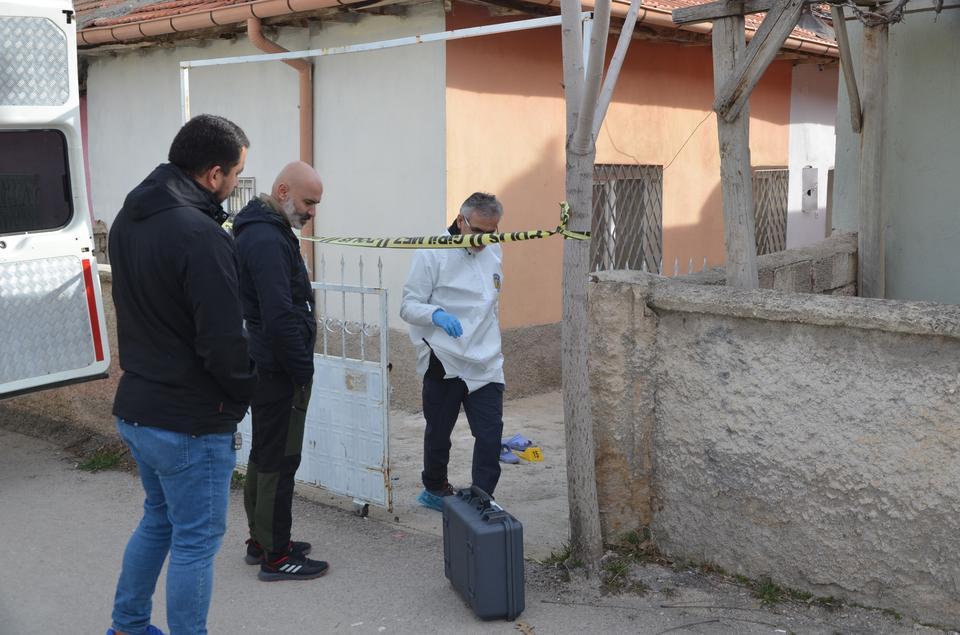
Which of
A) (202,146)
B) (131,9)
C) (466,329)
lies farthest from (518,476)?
(131,9)

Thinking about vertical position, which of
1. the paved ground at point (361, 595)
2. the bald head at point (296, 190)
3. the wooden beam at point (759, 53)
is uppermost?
the wooden beam at point (759, 53)

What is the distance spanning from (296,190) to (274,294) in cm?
47

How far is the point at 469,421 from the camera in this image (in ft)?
16.6

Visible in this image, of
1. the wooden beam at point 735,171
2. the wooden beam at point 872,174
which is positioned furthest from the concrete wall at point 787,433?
the wooden beam at point 872,174

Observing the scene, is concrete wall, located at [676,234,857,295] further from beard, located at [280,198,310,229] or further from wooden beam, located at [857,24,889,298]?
beard, located at [280,198,310,229]

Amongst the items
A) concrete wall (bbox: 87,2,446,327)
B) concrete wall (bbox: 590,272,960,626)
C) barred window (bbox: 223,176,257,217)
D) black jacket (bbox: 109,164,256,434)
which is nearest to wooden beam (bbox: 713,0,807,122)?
concrete wall (bbox: 590,272,960,626)

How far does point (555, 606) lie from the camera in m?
4.12

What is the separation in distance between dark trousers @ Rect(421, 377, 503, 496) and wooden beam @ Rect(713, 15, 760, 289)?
4.26 ft

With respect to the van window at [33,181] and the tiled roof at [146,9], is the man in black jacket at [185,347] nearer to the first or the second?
the van window at [33,181]

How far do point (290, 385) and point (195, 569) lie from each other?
1.20m

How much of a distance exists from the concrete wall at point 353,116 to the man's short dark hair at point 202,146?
4145mm

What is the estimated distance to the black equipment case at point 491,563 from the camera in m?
3.94

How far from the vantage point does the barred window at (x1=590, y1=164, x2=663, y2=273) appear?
29.6 ft

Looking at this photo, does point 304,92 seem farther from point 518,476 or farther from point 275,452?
point 275,452
